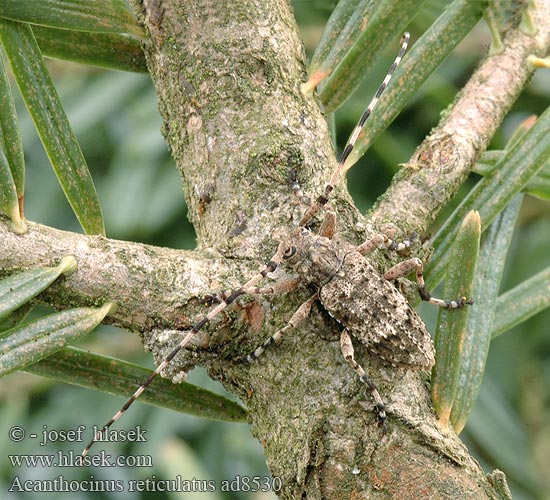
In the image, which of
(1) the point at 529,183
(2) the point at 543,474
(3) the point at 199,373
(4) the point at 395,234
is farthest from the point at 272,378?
(2) the point at 543,474

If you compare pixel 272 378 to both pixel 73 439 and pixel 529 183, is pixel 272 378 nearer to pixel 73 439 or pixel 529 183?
pixel 529 183

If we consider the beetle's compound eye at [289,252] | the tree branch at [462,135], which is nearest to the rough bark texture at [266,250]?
the tree branch at [462,135]

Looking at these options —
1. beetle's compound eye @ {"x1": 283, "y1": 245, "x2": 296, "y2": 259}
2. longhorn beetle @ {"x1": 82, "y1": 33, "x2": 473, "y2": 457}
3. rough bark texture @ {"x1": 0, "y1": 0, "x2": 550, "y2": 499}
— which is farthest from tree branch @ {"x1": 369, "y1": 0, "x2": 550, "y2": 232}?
beetle's compound eye @ {"x1": 283, "y1": 245, "x2": 296, "y2": 259}

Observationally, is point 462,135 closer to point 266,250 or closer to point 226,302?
point 266,250

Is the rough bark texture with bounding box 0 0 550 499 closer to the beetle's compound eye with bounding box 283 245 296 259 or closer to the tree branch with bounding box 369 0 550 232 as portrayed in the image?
the tree branch with bounding box 369 0 550 232

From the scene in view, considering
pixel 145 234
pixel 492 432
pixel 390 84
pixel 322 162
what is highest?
pixel 145 234

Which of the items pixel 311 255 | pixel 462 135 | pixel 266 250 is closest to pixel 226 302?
pixel 266 250
